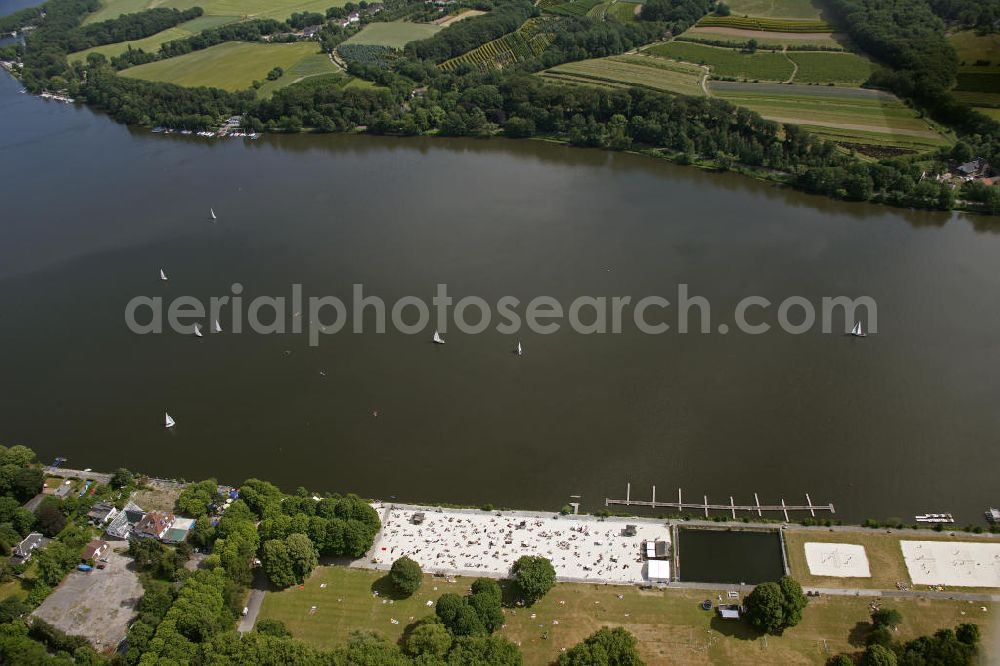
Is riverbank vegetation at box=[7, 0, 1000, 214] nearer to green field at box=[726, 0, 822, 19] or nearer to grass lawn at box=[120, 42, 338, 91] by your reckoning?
grass lawn at box=[120, 42, 338, 91]

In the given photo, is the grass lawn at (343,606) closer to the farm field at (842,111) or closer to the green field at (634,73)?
the farm field at (842,111)

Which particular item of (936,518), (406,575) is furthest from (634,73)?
(406,575)

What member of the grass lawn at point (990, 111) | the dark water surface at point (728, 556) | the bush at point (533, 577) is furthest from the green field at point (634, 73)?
the bush at point (533, 577)

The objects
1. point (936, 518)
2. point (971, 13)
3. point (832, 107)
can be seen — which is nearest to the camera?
point (936, 518)

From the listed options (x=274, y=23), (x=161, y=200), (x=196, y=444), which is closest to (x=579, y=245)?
(x=196, y=444)

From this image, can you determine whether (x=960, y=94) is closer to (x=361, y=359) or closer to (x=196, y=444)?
(x=361, y=359)

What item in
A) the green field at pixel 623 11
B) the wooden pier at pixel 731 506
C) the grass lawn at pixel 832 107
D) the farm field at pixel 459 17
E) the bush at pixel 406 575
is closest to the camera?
the bush at pixel 406 575

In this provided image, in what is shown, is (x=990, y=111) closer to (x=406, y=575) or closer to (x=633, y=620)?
(x=633, y=620)

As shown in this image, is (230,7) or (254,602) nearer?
(254,602)
